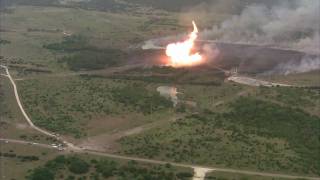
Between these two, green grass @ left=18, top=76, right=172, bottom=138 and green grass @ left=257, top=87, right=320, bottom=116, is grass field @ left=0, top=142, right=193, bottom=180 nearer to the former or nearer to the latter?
green grass @ left=18, top=76, right=172, bottom=138

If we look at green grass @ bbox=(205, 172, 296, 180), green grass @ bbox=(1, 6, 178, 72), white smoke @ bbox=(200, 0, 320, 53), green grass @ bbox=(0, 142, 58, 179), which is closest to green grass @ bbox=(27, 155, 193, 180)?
green grass @ bbox=(0, 142, 58, 179)

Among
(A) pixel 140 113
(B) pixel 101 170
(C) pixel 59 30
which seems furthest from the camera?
(C) pixel 59 30

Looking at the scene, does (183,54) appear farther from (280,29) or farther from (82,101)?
(82,101)

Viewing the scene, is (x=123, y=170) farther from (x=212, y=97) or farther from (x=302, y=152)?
(x=212, y=97)

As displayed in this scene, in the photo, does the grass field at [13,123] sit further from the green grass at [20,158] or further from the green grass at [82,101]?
the green grass at [20,158]

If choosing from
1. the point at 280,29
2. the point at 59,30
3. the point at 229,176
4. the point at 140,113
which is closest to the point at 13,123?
the point at 140,113

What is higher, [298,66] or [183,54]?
[183,54]
